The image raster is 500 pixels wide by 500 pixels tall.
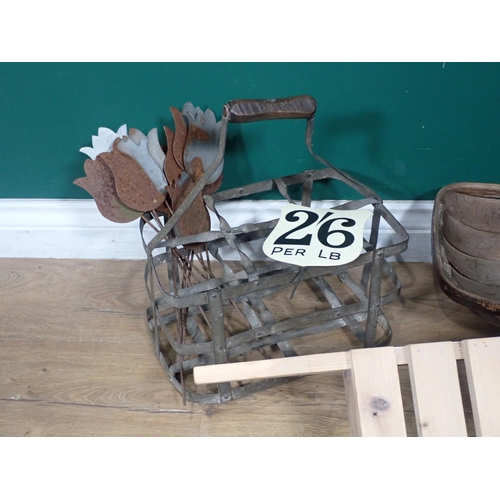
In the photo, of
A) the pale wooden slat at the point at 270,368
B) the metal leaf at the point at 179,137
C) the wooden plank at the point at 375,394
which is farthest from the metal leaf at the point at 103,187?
the wooden plank at the point at 375,394

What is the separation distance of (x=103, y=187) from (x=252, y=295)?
353 mm

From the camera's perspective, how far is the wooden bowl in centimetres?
119

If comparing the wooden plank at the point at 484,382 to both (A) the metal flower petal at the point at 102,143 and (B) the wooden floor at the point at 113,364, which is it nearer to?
(B) the wooden floor at the point at 113,364

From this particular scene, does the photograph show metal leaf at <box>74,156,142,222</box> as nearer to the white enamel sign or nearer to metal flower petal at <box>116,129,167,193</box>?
metal flower petal at <box>116,129,167,193</box>

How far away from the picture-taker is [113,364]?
1.16 meters

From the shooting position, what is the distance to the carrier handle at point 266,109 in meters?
0.94

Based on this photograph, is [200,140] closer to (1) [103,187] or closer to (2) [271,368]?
(1) [103,187]

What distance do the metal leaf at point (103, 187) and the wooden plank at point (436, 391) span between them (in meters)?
0.55

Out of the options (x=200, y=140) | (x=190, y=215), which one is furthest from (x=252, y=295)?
(x=200, y=140)

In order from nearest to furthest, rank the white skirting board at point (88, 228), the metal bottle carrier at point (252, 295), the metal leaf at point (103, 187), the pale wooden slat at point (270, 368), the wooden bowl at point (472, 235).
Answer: the pale wooden slat at point (270, 368) → the metal bottle carrier at point (252, 295) → the metal leaf at point (103, 187) → the wooden bowl at point (472, 235) → the white skirting board at point (88, 228)

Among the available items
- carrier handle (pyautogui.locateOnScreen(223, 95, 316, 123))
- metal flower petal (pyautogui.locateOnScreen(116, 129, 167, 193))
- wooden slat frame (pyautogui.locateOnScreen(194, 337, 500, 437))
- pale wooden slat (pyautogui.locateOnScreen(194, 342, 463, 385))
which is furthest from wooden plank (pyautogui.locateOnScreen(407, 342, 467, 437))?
metal flower petal (pyautogui.locateOnScreen(116, 129, 167, 193))

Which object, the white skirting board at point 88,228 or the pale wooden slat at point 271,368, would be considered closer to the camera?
the pale wooden slat at point 271,368

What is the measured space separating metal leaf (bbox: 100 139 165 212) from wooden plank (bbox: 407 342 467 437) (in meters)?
0.51

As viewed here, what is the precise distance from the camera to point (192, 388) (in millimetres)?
1107
